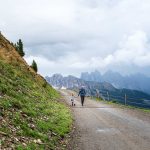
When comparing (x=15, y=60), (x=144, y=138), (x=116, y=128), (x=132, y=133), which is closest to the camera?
(x=144, y=138)

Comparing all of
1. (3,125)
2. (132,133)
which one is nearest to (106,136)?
(132,133)

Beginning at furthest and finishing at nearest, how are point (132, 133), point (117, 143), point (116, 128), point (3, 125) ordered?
point (116, 128)
point (132, 133)
point (117, 143)
point (3, 125)

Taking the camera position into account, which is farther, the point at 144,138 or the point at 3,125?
the point at 144,138

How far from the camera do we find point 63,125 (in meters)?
24.5

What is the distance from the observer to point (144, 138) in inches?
776

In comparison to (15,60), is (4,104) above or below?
below

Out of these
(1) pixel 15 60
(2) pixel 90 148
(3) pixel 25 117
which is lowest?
(2) pixel 90 148

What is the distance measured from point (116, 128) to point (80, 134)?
3078 mm

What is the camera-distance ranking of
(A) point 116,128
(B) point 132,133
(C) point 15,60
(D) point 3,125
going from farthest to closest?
(C) point 15,60 < (A) point 116,128 < (B) point 132,133 < (D) point 3,125

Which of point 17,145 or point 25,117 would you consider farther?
point 25,117

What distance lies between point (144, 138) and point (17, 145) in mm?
7465

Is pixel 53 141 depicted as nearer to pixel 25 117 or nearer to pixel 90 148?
pixel 90 148

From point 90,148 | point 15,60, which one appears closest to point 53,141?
point 90,148

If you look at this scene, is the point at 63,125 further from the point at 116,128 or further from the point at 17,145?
the point at 17,145
